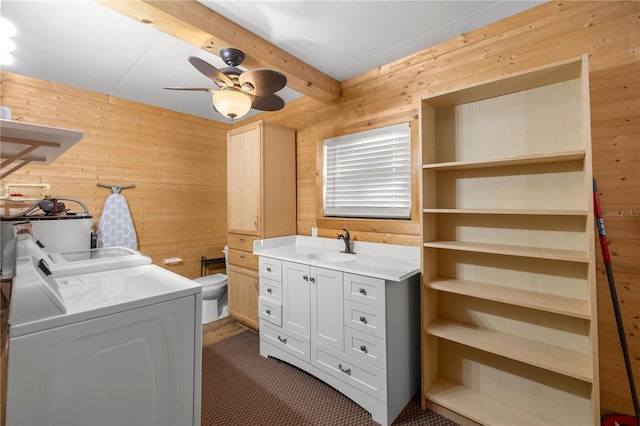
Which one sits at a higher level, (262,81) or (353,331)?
(262,81)

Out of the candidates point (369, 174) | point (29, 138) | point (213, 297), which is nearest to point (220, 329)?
point (213, 297)

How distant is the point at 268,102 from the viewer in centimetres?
213

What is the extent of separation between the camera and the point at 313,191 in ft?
10.0

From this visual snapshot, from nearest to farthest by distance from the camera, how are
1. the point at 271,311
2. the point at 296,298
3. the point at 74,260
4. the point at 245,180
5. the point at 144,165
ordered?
the point at 74,260
the point at 296,298
the point at 271,311
the point at 245,180
the point at 144,165

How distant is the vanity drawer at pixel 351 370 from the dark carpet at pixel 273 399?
0.17m

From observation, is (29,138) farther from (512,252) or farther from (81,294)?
(512,252)

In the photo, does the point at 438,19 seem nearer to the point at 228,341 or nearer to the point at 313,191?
the point at 313,191

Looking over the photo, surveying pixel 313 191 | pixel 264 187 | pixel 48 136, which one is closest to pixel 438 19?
pixel 313 191

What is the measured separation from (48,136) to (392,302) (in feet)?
5.84

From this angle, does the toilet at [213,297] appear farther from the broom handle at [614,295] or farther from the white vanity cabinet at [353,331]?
the broom handle at [614,295]

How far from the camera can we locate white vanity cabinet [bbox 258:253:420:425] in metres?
1.74

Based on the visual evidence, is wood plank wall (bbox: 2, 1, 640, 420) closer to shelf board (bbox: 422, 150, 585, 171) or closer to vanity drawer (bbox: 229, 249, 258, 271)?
shelf board (bbox: 422, 150, 585, 171)

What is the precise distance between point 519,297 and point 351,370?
1.13 metres

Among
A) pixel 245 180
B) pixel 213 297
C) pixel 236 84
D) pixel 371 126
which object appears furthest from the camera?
pixel 213 297
